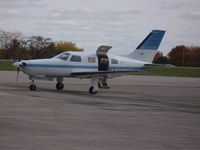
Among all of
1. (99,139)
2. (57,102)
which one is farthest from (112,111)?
(99,139)

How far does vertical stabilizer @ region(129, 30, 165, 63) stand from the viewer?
33.3 meters

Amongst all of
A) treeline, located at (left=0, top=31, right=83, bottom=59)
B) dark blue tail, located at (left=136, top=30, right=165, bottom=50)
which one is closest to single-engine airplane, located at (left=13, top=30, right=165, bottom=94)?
dark blue tail, located at (left=136, top=30, right=165, bottom=50)

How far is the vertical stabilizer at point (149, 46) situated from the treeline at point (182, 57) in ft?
297

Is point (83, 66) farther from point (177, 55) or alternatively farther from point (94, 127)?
point (177, 55)

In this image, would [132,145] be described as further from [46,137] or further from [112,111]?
[112,111]

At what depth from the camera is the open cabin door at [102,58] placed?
Answer: 30.1m

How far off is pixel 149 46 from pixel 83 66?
19.2 feet

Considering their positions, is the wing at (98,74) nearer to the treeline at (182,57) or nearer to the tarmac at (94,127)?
the tarmac at (94,127)

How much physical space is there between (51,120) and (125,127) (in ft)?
6.90

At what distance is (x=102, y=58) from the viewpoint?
30.2m

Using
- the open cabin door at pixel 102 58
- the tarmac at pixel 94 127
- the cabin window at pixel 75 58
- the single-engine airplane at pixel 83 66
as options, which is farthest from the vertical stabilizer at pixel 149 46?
the tarmac at pixel 94 127

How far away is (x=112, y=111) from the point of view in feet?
59.7

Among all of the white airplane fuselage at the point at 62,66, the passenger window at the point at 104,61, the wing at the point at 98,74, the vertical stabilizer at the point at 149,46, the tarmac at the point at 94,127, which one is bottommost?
the tarmac at the point at 94,127

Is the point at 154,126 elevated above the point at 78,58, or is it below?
below
